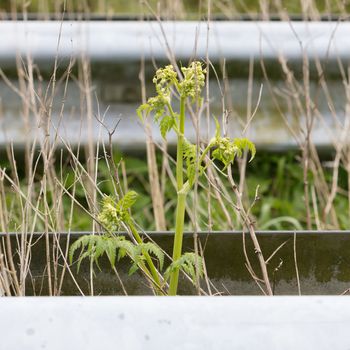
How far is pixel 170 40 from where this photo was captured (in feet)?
9.09

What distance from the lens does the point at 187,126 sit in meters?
2.85

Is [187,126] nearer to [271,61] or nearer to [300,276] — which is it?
[271,61]

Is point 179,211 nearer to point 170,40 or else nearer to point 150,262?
point 150,262

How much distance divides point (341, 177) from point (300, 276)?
1307mm

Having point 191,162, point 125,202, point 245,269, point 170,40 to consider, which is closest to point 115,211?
point 125,202

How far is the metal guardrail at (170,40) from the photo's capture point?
280 cm

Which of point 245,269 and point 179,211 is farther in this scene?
point 245,269
